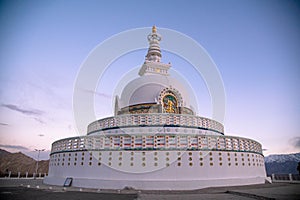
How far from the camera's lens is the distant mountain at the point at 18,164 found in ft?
139

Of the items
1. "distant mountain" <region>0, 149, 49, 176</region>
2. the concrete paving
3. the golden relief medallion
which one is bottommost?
the concrete paving

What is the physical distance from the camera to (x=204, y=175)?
43.0ft

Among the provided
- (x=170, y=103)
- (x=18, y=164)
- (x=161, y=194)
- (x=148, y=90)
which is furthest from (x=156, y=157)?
(x=18, y=164)

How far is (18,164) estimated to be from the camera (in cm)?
4753

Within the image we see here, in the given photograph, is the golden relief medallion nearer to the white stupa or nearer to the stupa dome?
the stupa dome

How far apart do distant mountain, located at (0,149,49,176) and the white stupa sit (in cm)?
3111

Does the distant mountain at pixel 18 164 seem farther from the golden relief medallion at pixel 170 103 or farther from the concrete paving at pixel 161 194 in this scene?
the concrete paving at pixel 161 194

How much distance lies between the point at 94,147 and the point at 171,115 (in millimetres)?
6714

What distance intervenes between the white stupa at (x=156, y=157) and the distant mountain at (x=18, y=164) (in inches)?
1225

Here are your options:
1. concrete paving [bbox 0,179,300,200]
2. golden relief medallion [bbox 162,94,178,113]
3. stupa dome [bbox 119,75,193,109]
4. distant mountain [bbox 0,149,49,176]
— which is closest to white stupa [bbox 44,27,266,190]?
concrete paving [bbox 0,179,300,200]

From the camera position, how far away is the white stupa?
12.7m

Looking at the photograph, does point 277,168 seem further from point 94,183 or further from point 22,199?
point 22,199

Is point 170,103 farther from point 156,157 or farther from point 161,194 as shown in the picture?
point 161,194

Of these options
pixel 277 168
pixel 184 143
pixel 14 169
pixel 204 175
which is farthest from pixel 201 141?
pixel 277 168
